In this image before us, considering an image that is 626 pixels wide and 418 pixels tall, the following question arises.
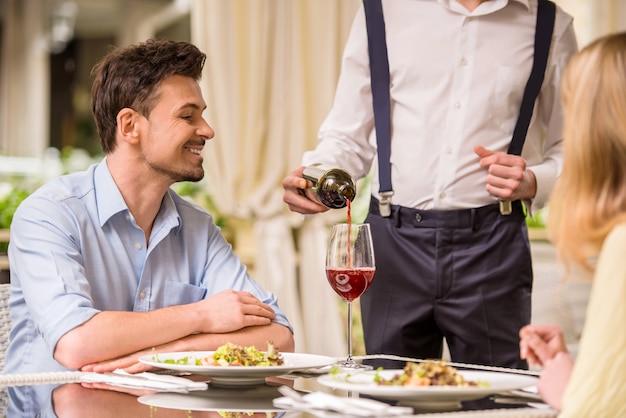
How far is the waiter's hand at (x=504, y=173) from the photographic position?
214 centimetres

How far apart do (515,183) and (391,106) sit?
1.34 feet

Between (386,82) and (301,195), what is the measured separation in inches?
16.9

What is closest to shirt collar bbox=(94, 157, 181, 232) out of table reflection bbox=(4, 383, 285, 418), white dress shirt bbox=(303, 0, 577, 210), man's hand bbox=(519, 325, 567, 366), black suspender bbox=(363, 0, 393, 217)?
white dress shirt bbox=(303, 0, 577, 210)

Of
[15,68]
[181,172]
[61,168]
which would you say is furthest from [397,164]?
Result: [15,68]

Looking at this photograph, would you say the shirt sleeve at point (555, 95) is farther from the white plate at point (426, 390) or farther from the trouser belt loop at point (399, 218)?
the white plate at point (426, 390)

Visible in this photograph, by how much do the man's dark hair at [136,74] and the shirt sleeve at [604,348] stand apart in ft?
4.36

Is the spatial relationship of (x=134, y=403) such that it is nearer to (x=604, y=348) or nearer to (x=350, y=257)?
(x=350, y=257)

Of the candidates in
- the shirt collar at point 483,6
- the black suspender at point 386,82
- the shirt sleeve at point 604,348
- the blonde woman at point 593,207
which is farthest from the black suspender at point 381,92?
the shirt sleeve at point 604,348

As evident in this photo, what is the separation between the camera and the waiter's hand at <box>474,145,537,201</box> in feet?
7.01

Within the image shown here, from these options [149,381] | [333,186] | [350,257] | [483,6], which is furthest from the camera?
[483,6]

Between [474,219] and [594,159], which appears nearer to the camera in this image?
[594,159]

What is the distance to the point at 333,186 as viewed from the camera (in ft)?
6.47

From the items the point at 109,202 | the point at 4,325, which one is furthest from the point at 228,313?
the point at 4,325

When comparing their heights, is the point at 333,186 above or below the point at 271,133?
below
